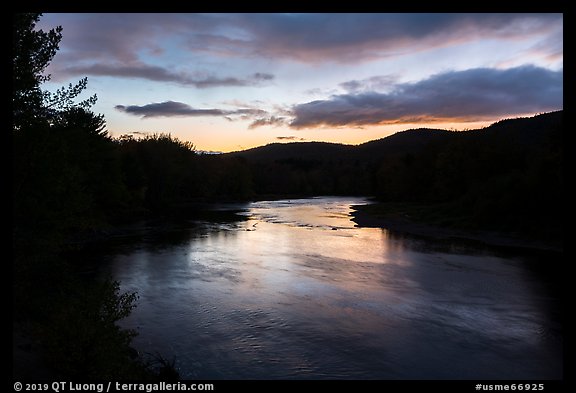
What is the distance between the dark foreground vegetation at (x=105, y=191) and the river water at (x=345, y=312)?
106 inches

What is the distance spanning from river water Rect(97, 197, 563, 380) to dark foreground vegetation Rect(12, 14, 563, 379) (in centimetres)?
270

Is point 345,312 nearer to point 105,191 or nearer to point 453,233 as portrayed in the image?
point 453,233

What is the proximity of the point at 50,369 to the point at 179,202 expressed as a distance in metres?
96.8

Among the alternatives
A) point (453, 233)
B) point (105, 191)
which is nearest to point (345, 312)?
point (453, 233)

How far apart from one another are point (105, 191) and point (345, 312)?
1580 inches

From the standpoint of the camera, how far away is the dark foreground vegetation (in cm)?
941

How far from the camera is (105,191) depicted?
4931cm

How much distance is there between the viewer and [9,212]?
276 inches

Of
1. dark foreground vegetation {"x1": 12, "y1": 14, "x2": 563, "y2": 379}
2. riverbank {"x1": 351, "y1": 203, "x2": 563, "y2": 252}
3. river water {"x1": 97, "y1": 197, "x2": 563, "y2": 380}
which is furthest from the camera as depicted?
riverbank {"x1": 351, "y1": 203, "x2": 563, "y2": 252}

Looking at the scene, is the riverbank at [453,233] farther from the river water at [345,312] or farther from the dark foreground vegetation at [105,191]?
the river water at [345,312]

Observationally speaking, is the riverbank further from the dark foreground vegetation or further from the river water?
the river water

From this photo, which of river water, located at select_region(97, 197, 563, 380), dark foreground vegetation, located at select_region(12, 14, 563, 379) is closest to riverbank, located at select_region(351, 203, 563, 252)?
dark foreground vegetation, located at select_region(12, 14, 563, 379)

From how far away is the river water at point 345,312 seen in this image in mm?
13109
